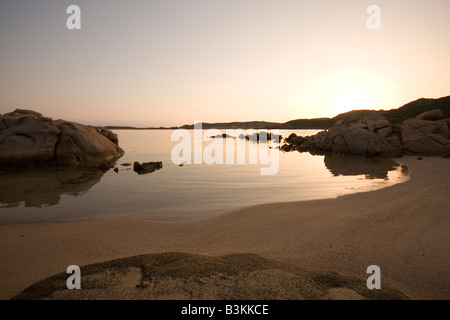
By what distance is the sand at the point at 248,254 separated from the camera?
290 cm

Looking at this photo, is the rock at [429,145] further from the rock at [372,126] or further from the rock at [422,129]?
the rock at [372,126]

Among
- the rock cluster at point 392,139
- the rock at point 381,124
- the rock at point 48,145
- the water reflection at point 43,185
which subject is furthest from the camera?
the rock at point 381,124

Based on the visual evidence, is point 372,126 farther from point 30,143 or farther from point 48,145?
point 30,143

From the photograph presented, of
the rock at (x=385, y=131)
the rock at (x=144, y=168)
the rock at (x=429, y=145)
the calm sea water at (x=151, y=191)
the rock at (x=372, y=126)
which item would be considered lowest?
the calm sea water at (x=151, y=191)

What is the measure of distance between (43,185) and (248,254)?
34.5 ft

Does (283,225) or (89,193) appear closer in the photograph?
(283,225)

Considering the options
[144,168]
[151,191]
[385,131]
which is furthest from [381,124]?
[151,191]

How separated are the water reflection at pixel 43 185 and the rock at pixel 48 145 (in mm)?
1106

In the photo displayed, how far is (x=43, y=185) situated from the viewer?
1075 cm

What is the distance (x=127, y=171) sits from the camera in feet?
47.0

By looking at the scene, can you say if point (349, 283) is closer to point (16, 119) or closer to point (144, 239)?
point (144, 239)

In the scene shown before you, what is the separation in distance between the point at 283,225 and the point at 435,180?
833 centimetres

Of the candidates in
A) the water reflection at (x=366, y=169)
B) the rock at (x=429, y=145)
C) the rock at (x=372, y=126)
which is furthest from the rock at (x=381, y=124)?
the water reflection at (x=366, y=169)
